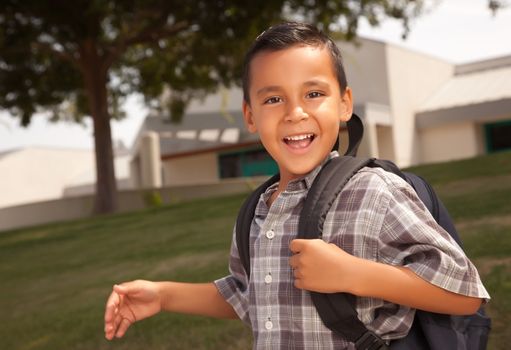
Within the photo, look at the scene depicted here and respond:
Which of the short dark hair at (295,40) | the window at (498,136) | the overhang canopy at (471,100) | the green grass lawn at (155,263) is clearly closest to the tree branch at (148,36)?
the green grass lawn at (155,263)

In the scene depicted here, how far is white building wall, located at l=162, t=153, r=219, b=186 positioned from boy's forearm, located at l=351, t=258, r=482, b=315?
3390cm

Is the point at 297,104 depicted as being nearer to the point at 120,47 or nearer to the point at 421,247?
the point at 421,247

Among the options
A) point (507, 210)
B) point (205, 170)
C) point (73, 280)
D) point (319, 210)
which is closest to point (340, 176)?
point (319, 210)

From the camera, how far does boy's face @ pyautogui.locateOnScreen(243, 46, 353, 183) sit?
1.65 metres

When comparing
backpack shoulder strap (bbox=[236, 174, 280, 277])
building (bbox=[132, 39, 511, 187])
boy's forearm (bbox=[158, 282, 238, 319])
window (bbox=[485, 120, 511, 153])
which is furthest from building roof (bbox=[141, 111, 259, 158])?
backpack shoulder strap (bbox=[236, 174, 280, 277])

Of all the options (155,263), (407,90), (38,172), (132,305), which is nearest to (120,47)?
(155,263)

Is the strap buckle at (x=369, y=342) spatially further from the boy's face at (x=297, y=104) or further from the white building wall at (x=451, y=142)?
the white building wall at (x=451, y=142)

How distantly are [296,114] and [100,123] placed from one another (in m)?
17.4

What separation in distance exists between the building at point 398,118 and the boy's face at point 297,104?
1028 inches

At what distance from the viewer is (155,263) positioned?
278 inches

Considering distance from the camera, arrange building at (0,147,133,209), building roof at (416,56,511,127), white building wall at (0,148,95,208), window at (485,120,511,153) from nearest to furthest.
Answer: building roof at (416,56,511,127) < window at (485,120,511,153) < white building wall at (0,148,95,208) < building at (0,147,133,209)

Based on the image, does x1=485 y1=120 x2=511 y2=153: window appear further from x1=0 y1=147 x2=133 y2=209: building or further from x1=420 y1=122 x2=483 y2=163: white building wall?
x1=0 y1=147 x2=133 y2=209: building

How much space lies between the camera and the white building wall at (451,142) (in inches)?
1210

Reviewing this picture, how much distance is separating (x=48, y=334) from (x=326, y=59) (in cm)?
371
